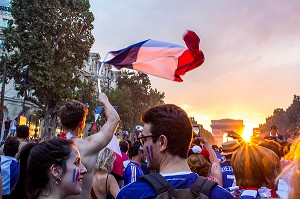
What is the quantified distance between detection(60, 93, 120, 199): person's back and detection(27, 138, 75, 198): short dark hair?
1.06 metres

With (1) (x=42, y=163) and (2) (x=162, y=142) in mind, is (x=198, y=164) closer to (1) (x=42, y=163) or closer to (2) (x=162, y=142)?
(2) (x=162, y=142)

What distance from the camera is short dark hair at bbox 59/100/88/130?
418 cm

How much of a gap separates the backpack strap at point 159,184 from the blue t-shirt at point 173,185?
4cm

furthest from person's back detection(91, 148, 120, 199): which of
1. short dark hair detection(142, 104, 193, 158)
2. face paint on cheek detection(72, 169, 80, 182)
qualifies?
short dark hair detection(142, 104, 193, 158)

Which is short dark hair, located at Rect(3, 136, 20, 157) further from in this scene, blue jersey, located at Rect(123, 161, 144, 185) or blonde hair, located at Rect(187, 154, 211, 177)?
blonde hair, located at Rect(187, 154, 211, 177)

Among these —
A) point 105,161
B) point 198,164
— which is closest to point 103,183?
point 105,161

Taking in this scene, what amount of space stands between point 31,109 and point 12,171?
53.0m

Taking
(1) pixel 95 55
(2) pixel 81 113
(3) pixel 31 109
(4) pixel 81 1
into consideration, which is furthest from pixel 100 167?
(1) pixel 95 55

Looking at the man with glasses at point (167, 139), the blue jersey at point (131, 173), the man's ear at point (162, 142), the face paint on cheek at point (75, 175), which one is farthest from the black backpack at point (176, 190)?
the blue jersey at point (131, 173)

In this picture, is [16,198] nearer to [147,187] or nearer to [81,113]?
[81,113]

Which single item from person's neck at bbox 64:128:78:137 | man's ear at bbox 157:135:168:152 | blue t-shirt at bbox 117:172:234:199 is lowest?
blue t-shirt at bbox 117:172:234:199

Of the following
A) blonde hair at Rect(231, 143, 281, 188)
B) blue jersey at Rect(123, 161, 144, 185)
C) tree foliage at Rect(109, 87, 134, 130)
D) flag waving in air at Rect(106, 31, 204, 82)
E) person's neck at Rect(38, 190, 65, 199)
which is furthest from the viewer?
tree foliage at Rect(109, 87, 134, 130)

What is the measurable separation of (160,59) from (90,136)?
1.64m

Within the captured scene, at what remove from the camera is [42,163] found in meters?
2.80
